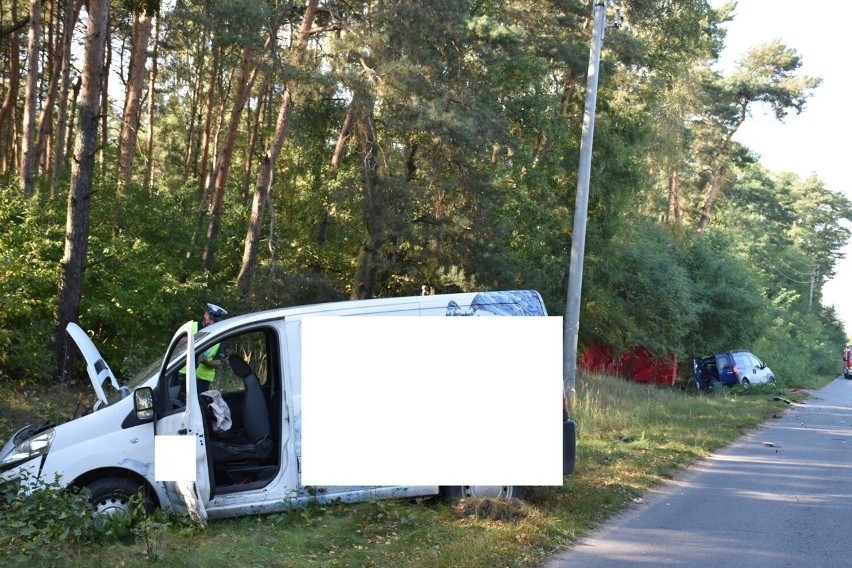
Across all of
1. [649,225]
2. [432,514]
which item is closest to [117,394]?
[432,514]

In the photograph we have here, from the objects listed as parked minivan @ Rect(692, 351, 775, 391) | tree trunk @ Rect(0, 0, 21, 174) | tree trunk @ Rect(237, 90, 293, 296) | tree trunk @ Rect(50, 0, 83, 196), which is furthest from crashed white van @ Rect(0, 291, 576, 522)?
parked minivan @ Rect(692, 351, 775, 391)

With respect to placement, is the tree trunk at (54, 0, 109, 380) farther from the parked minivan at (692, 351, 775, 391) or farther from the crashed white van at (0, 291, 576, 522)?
the parked minivan at (692, 351, 775, 391)

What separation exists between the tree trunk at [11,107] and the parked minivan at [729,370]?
1067 inches

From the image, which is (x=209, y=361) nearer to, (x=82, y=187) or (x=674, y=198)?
(x=82, y=187)

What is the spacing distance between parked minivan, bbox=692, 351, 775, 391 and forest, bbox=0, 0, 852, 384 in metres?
1.40

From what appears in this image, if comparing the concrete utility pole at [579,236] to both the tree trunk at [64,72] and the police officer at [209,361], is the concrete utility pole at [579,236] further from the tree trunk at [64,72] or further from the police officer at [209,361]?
the police officer at [209,361]

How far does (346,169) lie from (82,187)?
11363 millimetres

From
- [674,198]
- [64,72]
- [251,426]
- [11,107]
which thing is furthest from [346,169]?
[674,198]

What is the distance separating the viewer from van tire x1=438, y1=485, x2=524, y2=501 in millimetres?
8781

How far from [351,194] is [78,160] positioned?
8709 millimetres

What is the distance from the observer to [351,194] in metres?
23.2

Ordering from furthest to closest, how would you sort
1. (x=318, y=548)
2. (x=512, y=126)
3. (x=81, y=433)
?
(x=512, y=126)
(x=81, y=433)
(x=318, y=548)

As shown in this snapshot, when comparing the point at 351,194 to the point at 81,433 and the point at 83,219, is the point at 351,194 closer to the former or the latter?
the point at 83,219

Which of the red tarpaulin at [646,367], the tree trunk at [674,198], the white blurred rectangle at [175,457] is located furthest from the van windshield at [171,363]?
the tree trunk at [674,198]
